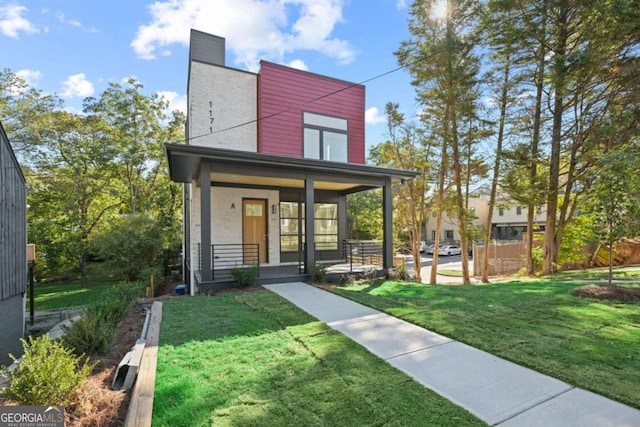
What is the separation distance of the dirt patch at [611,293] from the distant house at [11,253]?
39.0 feet

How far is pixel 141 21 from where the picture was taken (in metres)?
9.11

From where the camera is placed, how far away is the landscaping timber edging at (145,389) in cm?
219

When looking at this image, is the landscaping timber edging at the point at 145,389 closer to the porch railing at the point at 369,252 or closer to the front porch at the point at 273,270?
the front porch at the point at 273,270

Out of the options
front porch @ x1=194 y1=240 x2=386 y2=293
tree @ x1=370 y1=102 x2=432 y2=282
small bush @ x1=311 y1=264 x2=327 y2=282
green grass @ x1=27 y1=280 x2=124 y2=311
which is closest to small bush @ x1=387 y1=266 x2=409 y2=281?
front porch @ x1=194 y1=240 x2=386 y2=293

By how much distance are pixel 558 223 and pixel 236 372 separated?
1368 centimetres

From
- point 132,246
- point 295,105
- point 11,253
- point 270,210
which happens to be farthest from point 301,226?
point 11,253

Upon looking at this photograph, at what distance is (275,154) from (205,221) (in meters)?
2.80

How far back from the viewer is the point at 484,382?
108 inches

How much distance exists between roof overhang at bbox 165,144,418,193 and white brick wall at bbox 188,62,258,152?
146cm

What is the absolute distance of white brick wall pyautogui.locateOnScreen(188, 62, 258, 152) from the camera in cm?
957

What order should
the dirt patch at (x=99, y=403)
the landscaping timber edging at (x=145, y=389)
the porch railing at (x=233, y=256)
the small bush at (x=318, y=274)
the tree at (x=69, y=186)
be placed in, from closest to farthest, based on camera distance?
the landscaping timber edging at (x=145, y=389), the dirt patch at (x=99, y=403), the small bush at (x=318, y=274), the porch railing at (x=233, y=256), the tree at (x=69, y=186)

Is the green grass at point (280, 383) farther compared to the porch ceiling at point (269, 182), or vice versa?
the porch ceiling at point (269, 182)


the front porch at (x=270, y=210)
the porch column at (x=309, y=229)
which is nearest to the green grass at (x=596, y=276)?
the front porch at (x=270, y=210)

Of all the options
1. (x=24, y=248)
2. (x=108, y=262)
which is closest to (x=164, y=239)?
(x=108, y=262)
